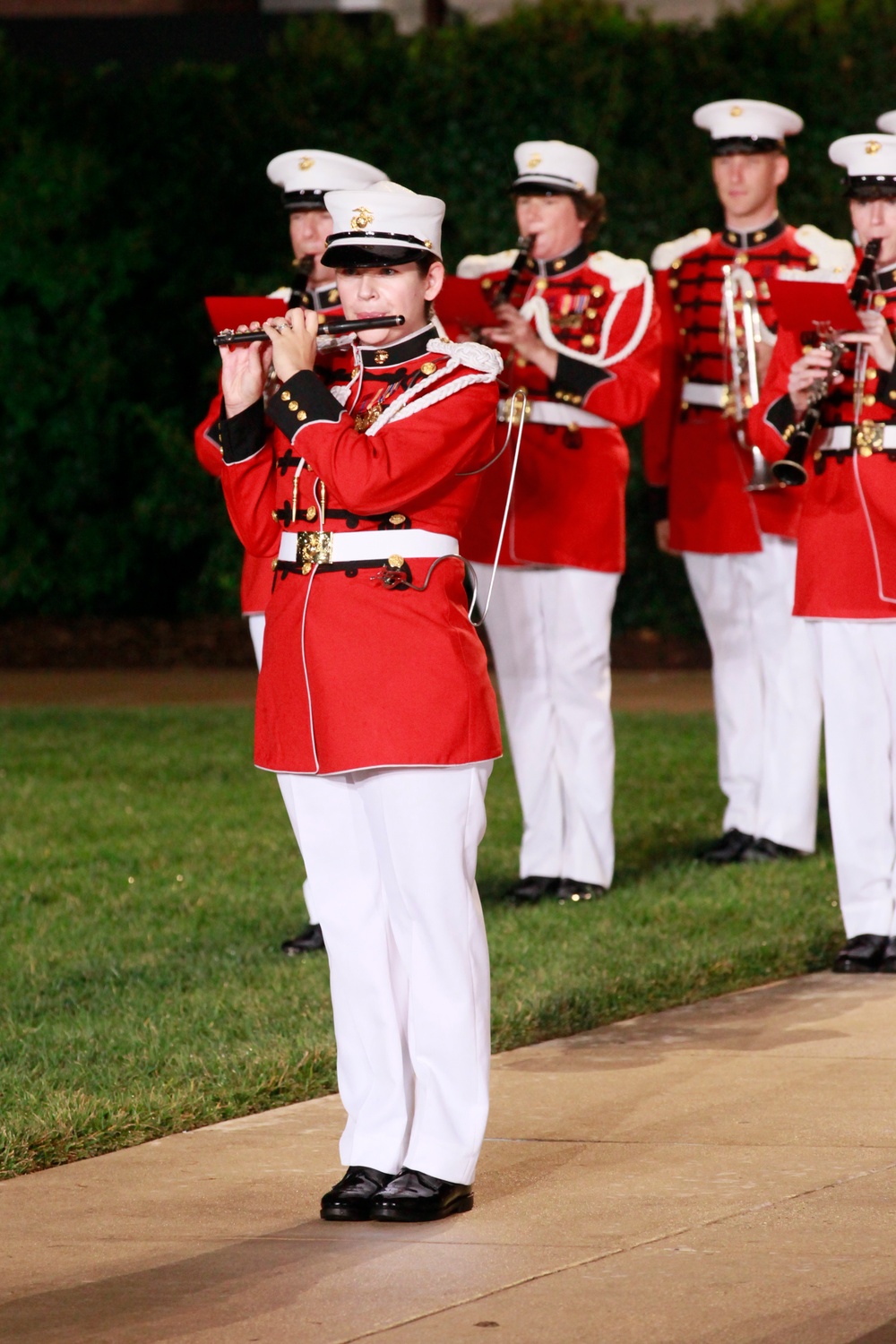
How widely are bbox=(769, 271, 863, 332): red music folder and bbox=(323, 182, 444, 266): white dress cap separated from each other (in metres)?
2.02

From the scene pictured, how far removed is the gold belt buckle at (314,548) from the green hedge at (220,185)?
30.2 feet

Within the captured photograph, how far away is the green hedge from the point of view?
1392cm

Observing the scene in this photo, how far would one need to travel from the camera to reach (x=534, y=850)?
314 inches

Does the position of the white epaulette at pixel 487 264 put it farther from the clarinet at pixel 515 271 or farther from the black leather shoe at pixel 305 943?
the black leather shoe at pixel 305 943

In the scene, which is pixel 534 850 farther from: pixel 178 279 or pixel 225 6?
pixel 225 6

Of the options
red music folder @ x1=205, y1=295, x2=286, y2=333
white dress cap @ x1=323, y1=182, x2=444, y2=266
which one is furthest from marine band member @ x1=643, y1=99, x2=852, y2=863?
white dress cap @ x1=323, y1=182, x2=444, y2=266

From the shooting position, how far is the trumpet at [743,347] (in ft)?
27.1

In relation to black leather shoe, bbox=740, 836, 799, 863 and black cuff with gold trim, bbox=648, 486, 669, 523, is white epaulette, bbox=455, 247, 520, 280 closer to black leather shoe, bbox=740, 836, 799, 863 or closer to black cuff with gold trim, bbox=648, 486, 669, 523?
black cuff with gold trim, bbox=648, 486, 669, 523

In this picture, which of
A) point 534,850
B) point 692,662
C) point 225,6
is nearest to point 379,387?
point 534,850

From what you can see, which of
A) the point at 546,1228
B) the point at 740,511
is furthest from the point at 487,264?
the point at 546,1228

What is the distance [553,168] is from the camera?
25.8 feet

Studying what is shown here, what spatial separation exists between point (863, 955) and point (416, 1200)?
8.69 ft

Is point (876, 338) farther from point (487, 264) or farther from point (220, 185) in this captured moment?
point (220, 185)

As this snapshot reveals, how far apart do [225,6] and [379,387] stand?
1437 cm
